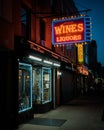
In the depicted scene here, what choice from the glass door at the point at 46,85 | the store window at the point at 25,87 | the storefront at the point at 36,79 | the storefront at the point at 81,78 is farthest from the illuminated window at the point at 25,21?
the storefront at the point at 81,78

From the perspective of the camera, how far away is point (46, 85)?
2023cm

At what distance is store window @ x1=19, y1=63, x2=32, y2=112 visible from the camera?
15016 millimetres

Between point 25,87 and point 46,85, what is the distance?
4.70 m

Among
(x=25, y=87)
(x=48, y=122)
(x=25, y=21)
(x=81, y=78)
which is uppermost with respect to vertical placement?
(x=25, y=21)

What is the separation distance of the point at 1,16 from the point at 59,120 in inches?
243

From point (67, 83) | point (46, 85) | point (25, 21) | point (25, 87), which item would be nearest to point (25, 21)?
point (25, 21)

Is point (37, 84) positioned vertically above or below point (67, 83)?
below

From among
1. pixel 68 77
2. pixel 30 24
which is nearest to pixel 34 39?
pixel 30 24

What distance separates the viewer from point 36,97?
747 inches

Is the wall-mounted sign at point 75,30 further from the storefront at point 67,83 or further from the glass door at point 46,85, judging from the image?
the storefront at point 67,83

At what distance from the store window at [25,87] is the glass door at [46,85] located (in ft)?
11.2

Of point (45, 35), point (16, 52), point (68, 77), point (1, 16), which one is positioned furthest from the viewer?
point (68, 77)

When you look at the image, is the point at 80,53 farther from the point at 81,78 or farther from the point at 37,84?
the point at 37,84

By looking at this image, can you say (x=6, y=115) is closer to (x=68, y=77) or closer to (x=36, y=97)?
(x=36, y=97)
